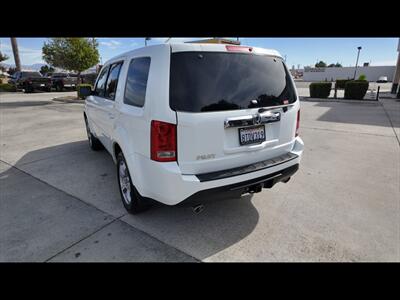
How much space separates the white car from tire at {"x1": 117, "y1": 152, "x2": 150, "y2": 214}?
0.04 meters

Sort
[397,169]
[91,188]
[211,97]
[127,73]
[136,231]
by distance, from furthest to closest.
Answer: [397,169]
[91,188]
[127,73]
[136,231]
[211,97]

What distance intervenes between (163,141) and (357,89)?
17774mm

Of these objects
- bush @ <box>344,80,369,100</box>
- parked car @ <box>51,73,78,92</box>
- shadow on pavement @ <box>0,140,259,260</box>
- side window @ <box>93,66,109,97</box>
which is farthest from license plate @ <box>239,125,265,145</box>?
parked car @ <box>51,73,78,92</box>

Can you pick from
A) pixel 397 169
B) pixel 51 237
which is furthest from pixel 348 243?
pixel 51 237

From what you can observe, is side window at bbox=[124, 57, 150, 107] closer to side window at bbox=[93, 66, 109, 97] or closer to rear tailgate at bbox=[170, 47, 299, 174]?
rear tailgate at bbox=[170, 47, 299, 174]

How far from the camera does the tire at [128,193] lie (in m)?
2.82

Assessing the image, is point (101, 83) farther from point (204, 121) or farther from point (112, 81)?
point (204, 121)

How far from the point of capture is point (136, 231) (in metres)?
2.76

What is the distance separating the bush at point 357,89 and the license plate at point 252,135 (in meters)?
16.9

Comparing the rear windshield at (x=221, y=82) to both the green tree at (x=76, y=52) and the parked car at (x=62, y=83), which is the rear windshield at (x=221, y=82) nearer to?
the green tree at (x=76, y=52)

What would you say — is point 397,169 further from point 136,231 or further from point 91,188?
point 91,188

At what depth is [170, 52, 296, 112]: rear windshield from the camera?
220cm

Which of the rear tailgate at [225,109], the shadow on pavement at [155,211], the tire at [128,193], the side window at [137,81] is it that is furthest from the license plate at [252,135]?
the tire at [128,193]
